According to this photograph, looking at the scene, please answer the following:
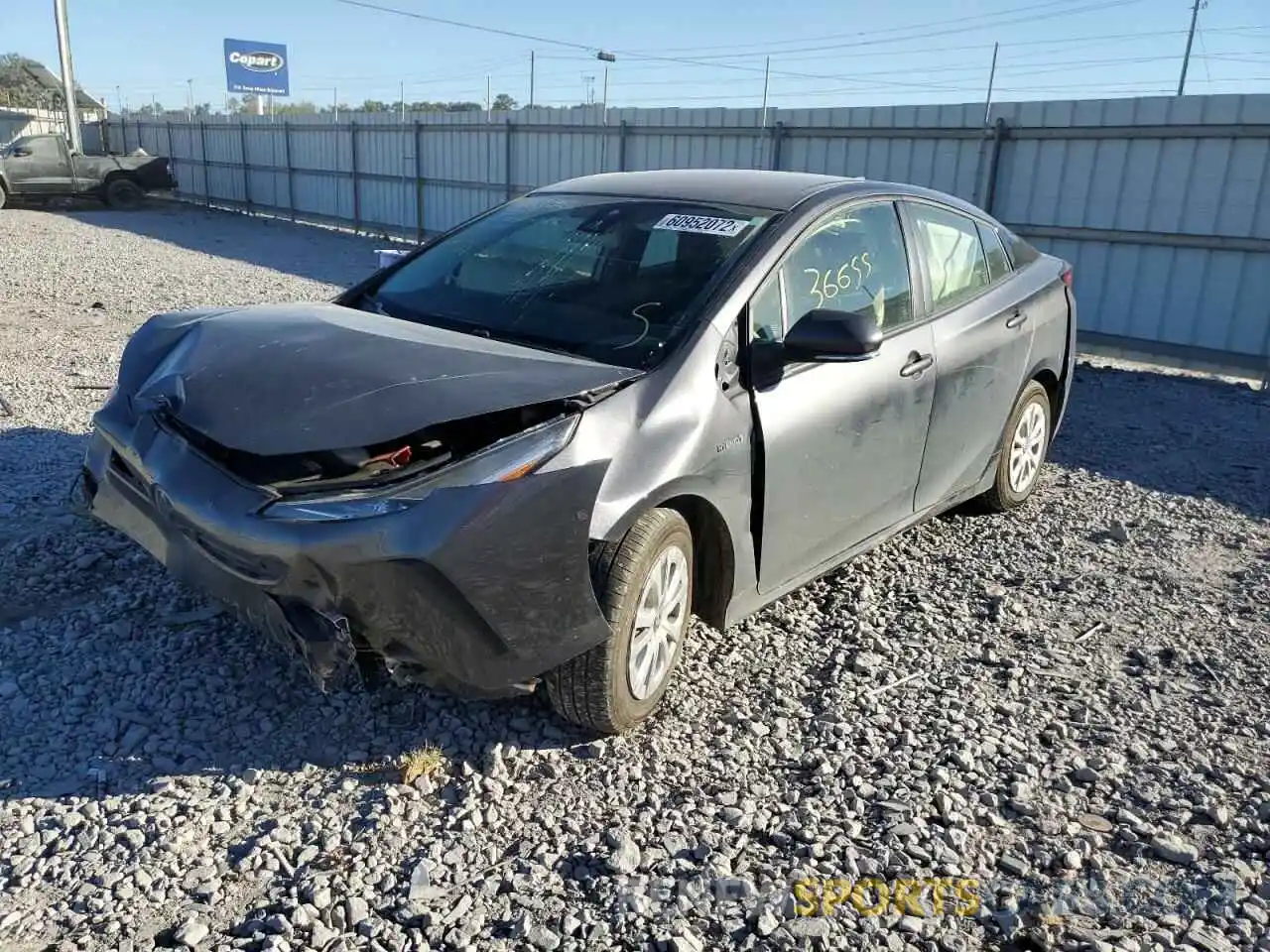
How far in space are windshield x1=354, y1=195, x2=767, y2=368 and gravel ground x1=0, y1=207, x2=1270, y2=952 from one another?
1.24 metres

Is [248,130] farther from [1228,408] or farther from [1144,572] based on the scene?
[1144,572]

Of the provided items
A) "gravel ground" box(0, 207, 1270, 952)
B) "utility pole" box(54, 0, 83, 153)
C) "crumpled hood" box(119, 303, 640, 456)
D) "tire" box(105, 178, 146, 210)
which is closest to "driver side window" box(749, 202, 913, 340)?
"crumpled hood" box(119, 303, 640, 456)

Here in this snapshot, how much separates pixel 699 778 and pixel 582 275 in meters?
1.82

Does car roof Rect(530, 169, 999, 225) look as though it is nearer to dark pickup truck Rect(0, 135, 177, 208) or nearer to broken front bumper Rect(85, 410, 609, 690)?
broken front bumper Rect(85, 410, 609, 690)

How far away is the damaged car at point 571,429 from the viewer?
9.13 feet

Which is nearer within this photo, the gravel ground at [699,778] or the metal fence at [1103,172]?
the gravel ground at [699,778]

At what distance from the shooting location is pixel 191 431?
3129 mm

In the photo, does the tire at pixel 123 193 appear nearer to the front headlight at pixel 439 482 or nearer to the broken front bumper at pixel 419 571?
the broken front bumper at pixel 419 571

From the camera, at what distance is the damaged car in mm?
2783

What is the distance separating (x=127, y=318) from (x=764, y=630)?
8.46 m

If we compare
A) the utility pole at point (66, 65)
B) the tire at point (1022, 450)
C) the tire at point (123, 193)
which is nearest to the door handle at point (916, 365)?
the tire at point (1022, 450)

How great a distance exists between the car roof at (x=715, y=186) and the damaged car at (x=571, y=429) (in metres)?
0.02

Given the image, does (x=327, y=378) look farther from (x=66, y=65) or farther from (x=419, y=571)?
(x=66, y=65)

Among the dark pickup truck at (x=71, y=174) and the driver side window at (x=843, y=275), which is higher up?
the driver side window at (x=843, y=275)
